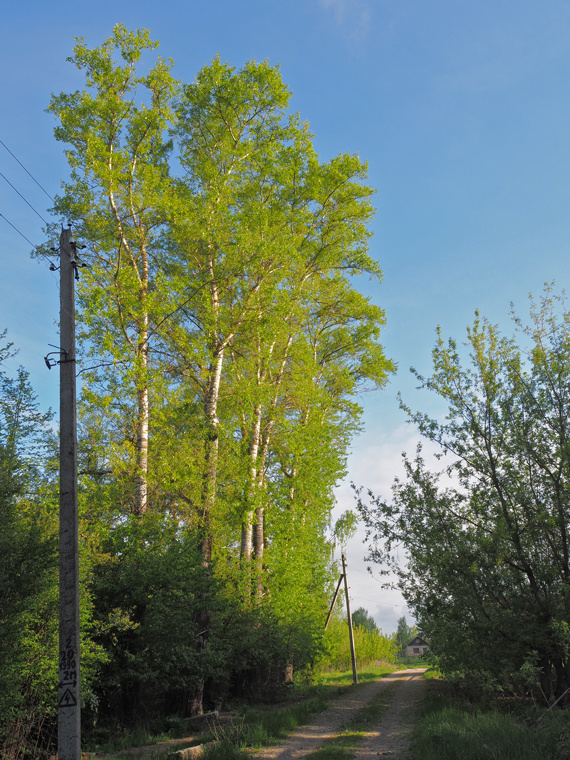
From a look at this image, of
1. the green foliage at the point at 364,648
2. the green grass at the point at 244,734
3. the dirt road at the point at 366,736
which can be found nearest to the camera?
the green grass at the point at 244,734

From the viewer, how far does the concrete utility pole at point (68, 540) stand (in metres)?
6.26

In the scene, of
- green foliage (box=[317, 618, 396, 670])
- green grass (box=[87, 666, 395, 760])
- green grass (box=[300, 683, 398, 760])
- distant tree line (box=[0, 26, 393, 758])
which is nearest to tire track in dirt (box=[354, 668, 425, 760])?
green grass (box=[300, 683, 398, 760])

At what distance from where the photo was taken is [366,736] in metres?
10.9

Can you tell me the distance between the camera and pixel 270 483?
1894 centimetres

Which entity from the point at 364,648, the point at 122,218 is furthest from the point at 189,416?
the point at 364,648

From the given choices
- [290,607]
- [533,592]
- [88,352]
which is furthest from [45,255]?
[533,592]

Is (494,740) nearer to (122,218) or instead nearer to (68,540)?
(68,540)

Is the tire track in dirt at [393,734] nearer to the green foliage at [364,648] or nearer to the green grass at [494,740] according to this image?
the green grass at [494,740]

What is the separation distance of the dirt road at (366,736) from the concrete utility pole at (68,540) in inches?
159

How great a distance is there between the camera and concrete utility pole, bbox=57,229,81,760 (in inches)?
247

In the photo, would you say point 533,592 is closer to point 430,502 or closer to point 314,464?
point 430,502

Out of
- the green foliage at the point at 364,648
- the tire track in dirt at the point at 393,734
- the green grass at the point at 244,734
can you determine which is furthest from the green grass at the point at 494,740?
the green foliage at the point at 364,648

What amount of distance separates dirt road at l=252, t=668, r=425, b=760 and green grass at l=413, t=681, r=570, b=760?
0.76 m

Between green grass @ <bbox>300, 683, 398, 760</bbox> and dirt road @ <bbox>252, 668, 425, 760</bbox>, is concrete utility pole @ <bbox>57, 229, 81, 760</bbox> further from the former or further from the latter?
green grass @ <bbox>300, 683, 398, 760</bbox>
